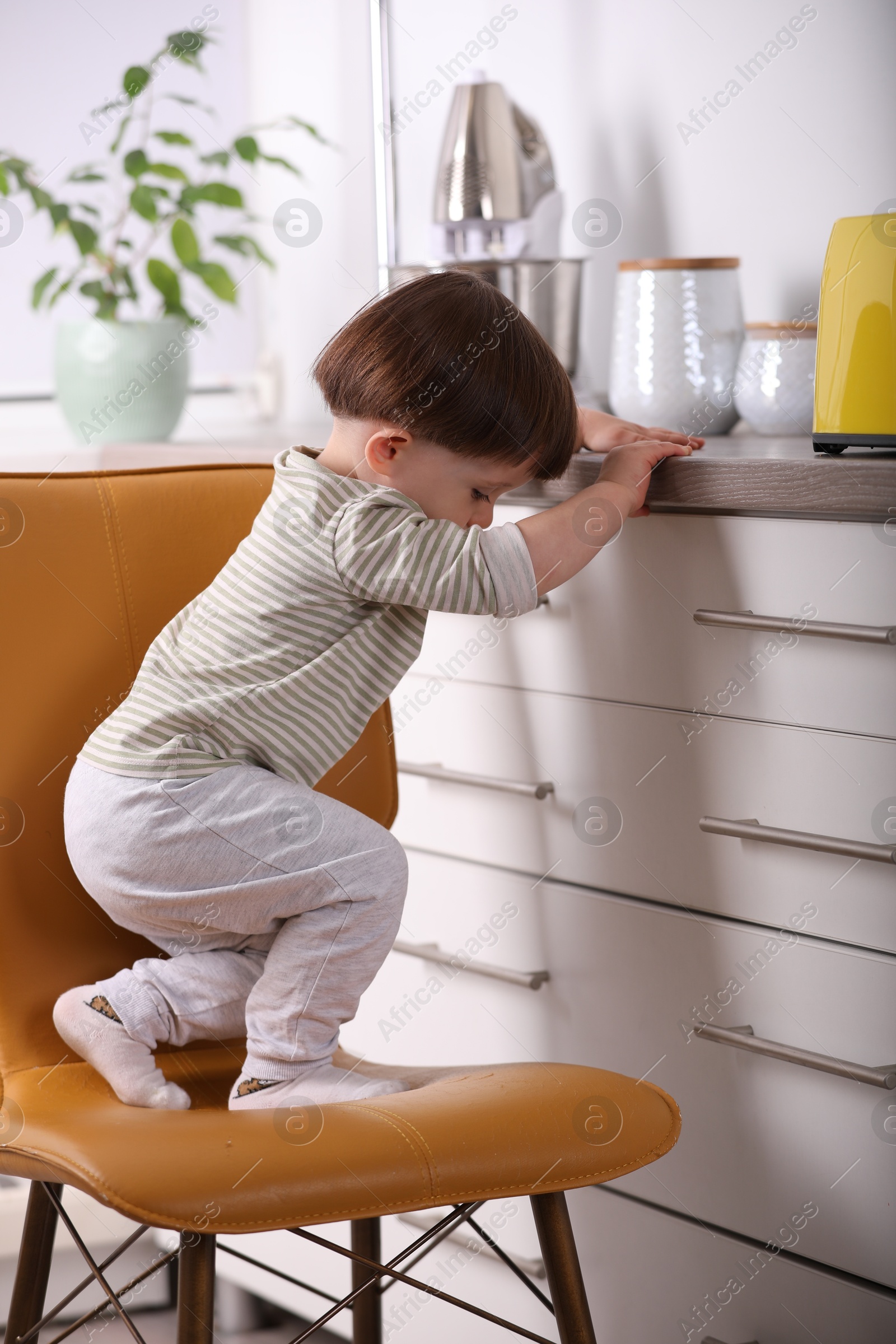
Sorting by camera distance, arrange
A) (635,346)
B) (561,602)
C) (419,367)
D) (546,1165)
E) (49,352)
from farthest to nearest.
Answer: (49,352)
(635,346)
(561,602)
(419,367)
(546,1165)

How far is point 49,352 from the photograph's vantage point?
7.02 ft

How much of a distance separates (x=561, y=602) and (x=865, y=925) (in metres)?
0.38

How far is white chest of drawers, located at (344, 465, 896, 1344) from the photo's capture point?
99 cm

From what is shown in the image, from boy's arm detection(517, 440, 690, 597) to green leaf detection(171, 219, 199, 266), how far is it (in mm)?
1139

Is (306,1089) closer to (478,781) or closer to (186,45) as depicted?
(478,781)

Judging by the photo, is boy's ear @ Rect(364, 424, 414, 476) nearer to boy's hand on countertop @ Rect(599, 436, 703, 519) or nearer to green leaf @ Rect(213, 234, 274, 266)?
boy's hand on countertop @ Rect(599, 436, 703, 519)

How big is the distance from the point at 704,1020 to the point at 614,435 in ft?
1.64

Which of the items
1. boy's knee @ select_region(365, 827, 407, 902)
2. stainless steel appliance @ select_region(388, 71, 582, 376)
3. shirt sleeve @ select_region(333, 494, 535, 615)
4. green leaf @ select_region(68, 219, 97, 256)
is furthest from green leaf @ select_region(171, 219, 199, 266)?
boy's knee @ select_region(365, 827, 407, 902)

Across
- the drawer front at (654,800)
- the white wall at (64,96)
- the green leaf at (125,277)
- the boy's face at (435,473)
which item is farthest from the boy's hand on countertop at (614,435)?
the white wall at (64,96)

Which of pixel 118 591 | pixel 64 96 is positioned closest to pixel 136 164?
pixel 64 96

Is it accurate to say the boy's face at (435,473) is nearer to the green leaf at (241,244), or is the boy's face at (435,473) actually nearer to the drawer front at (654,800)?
the drawer front at (654,800)

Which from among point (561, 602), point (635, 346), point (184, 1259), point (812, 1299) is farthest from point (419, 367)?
point (812, 1299)

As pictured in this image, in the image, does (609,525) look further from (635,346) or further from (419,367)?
(635,346)

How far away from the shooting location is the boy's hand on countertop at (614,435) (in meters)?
1.08
